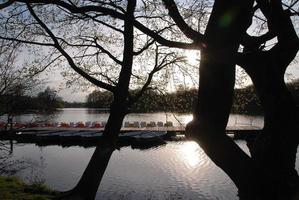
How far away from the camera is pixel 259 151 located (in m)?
5.72

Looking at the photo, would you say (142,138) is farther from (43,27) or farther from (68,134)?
(43,27)

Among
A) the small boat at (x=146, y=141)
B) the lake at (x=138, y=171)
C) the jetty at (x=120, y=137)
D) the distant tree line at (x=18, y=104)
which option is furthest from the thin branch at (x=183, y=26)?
the small boat at (x=146, y=141)

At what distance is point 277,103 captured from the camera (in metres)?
5.77

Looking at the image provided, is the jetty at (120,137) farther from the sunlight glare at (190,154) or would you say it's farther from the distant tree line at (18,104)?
the distant tree line at (18,104)

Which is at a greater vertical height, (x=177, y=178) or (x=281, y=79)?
(x=281, y=79)

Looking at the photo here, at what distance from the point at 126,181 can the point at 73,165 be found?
28.0ft

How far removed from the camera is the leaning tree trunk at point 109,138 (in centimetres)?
1059

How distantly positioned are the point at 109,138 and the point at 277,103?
604 centimetres

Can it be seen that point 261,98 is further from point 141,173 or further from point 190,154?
point 190,154

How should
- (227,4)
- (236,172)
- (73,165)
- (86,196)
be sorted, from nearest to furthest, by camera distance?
(227,4), (236,172), (86,196), (73,165)

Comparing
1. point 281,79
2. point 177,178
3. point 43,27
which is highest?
point 43,27

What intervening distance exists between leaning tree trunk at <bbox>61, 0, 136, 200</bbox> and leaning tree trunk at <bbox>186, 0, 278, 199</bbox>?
18.9 feet

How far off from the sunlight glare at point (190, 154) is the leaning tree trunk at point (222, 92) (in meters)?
26.1

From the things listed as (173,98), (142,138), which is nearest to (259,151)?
(173,98)
